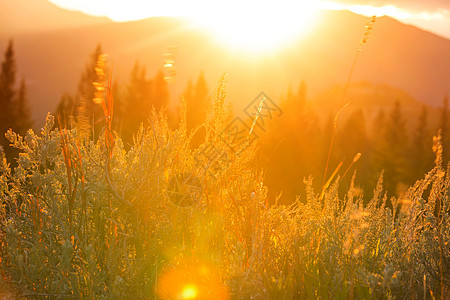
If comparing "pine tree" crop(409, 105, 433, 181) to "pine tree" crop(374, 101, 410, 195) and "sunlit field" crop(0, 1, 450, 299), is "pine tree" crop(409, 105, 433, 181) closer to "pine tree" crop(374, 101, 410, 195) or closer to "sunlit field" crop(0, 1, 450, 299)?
"pine tree" crop(374, 101, 410, 195)

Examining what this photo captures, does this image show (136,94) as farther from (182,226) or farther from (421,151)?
(182,226)

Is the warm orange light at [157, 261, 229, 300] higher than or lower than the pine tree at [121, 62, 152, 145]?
higher

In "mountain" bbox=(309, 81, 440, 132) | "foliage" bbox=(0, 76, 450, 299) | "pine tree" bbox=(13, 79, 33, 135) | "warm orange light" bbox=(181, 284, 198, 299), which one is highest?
"foliage" bbox=(0, 76, 450, 299)

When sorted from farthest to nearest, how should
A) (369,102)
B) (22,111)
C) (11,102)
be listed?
(369,102) < (22,111) < (11,102)

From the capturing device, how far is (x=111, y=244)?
90.7 inches

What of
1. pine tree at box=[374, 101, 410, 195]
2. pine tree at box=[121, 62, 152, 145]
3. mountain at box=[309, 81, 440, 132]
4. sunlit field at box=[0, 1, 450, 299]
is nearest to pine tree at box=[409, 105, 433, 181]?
pine tree at box=[374, 101, 410, 195]

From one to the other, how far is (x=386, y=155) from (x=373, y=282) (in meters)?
46.8

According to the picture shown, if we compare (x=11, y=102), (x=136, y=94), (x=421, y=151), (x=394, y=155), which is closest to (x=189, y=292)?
(x=11, y=102)

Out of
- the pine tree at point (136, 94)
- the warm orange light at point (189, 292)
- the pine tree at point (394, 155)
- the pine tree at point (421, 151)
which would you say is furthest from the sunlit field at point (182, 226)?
the pine tree at point (136, 94)

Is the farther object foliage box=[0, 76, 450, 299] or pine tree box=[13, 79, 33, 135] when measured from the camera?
pine tree box=[13, 79, 33, 135]

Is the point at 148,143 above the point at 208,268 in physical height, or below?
above

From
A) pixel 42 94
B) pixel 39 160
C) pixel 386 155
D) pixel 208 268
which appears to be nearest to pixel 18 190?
pixel 39 160

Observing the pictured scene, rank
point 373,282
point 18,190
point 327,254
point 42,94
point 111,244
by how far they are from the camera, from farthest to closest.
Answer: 1. point 42,94
2. point 18,190
3. point 327,254
4. point 111,244
5. point 373,282

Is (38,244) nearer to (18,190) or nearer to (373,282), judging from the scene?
(18,190)
